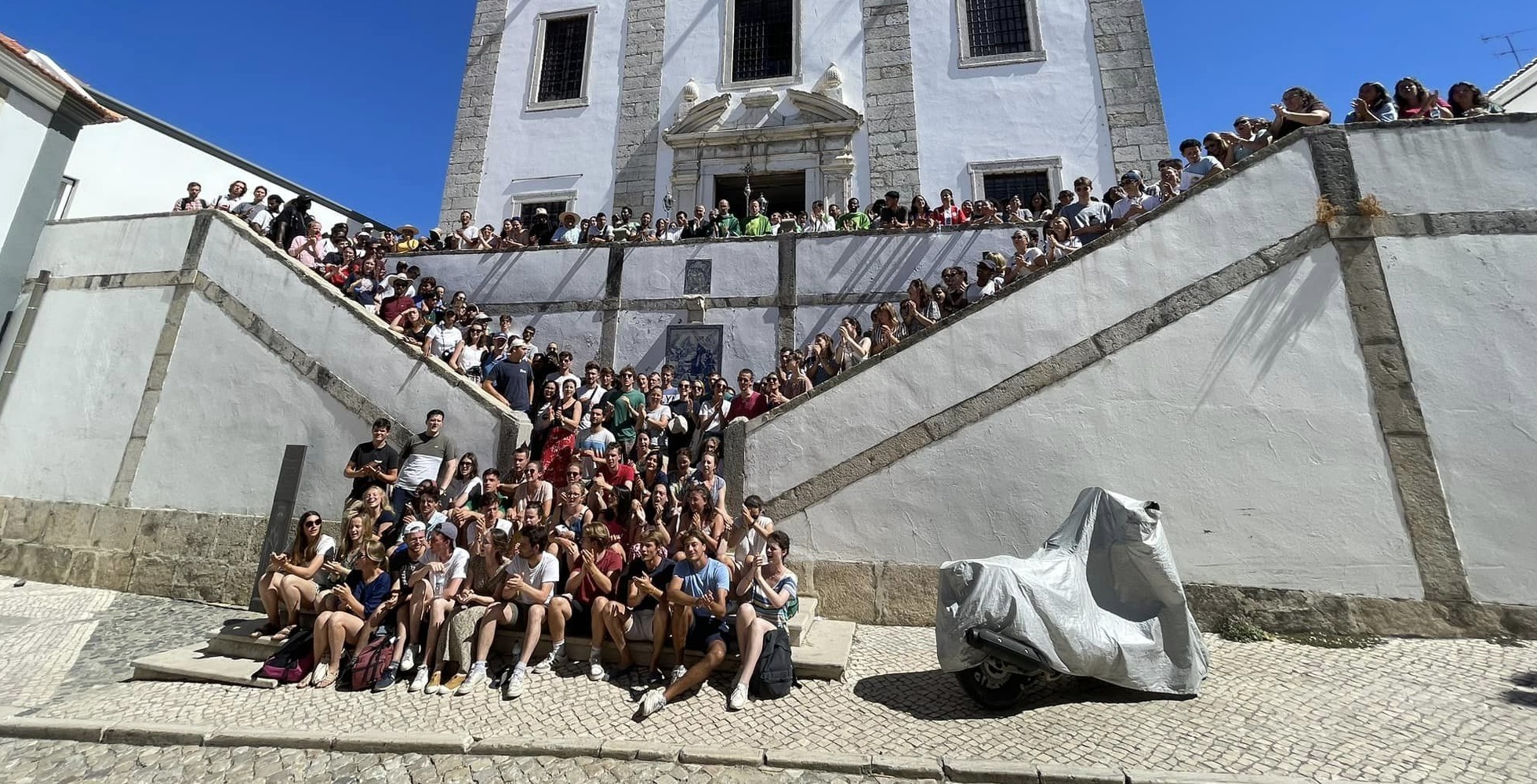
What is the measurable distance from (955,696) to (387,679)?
416 cm

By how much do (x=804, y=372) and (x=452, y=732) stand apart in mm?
4904

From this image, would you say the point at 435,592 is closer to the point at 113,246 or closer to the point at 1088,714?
the point at 1088,714

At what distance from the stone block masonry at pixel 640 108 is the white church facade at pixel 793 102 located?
0.04 meters

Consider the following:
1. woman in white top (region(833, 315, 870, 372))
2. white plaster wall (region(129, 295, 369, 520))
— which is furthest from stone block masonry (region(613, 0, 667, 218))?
woman in white top (region(833, 315, 870, 372))

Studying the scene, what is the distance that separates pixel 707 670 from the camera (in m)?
4.48

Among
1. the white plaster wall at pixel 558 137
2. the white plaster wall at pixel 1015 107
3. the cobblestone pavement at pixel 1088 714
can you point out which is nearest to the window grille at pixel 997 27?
the white plaster wall at pixel 1015 107

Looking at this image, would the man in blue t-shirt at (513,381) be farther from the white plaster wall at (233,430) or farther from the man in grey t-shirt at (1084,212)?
the man in grey t-shirt at (1084,212)

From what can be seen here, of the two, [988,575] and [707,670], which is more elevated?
[988,575]

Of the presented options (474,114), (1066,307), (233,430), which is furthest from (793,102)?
(233,430)

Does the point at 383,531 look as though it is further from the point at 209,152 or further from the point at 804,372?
the point at 209,152

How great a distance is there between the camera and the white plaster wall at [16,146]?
27.5 ft

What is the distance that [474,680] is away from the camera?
464 cm

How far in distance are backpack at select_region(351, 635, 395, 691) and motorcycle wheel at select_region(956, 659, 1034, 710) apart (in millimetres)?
4306

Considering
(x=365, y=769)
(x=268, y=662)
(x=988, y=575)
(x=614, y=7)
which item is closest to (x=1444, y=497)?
(x=988, y=575)
